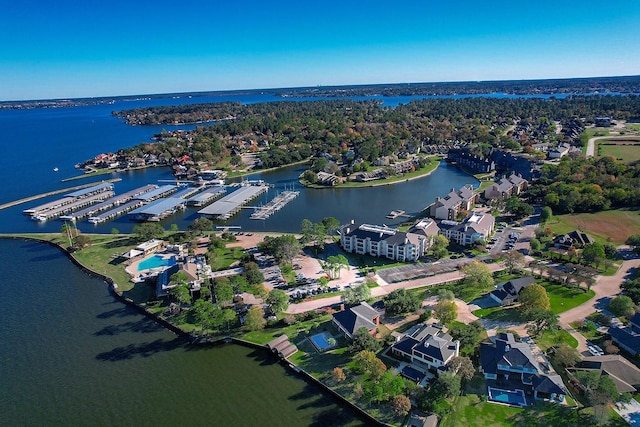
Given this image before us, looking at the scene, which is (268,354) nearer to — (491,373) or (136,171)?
(491,373)

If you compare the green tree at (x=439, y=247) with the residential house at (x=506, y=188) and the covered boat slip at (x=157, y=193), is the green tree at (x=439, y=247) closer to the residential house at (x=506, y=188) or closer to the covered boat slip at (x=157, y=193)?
the residential house at (x=506, y=188)

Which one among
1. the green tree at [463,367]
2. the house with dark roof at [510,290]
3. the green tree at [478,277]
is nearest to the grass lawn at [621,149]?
the house with dark roof at [510,290]

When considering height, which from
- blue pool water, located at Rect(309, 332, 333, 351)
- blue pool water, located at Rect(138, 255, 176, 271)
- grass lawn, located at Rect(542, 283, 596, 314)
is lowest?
grass lawn, located at Rect(542, 283, 596, 314)

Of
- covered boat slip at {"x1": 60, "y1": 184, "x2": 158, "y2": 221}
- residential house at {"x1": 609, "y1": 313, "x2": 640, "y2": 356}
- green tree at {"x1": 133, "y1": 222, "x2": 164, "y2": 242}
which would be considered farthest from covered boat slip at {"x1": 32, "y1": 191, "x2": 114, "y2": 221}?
residential house at {"x1": 609, "y1": 313, "x2": 640, "y2": 356}

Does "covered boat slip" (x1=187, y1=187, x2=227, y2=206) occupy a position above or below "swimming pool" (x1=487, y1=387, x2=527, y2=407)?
above

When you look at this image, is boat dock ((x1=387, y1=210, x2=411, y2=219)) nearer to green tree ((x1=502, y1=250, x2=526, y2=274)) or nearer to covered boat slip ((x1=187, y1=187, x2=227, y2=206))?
green tree ((x1=502, y1=250, x2=526, y2=274))

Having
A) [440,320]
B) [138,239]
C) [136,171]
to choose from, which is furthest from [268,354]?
[136,171]
